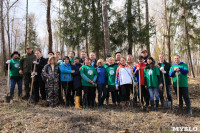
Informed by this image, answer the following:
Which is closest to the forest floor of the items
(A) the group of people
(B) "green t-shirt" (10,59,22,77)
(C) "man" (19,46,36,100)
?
(A) the group of people

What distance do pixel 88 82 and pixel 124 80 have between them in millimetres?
1445

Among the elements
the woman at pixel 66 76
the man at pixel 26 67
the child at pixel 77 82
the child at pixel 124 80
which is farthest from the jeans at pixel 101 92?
the man at pixel 26 67

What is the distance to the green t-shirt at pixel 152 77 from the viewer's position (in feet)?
19.2

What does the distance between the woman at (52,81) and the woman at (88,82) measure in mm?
1067

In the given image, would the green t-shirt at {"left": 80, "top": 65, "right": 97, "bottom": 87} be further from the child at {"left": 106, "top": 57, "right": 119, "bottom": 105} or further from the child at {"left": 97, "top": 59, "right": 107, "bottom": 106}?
the child at {"left": 106, "top": 57, "right": 119, "bottom": 105}

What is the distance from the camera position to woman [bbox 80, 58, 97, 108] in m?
6.26

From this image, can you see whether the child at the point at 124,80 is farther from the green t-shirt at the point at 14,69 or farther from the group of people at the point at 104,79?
A: the green t-shirt at the point at 14,69

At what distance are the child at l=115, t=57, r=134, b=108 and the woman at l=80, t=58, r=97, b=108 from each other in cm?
99

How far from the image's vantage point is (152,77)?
5883mm

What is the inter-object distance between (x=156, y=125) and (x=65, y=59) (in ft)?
13.8

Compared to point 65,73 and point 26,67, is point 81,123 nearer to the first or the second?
point 65,73
